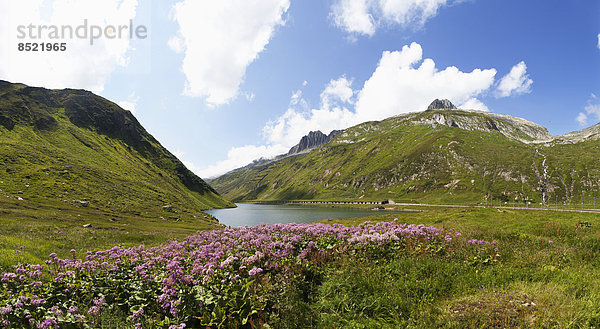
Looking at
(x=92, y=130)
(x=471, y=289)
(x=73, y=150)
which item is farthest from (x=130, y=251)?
(x=92, y=130)

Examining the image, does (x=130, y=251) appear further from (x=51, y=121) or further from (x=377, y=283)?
(x=51, y=121)

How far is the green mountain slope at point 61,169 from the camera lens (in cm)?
6344

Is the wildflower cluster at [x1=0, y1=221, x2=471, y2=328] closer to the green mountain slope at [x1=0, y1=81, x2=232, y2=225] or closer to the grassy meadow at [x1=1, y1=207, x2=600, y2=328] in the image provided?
the grassy meadow at [x1=1, y1=207, x2=600, y2=328]

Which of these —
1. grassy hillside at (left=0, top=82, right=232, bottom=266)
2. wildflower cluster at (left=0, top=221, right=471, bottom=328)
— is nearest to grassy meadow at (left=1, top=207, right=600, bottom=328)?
wildflower cluster at (left=0, top=221, right=471, bottom=328)

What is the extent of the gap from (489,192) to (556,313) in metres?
207

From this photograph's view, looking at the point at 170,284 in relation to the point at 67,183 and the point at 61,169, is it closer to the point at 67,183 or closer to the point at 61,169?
the point at 67,183

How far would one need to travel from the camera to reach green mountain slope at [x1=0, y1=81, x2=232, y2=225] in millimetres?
63438

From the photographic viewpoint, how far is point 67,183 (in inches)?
3253

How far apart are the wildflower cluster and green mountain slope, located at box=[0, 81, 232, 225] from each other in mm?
46765

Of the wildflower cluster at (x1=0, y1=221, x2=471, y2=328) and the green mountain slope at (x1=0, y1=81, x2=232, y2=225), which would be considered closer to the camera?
Answer: the wildflower cluster at (x1=0, y1=221, x2=471, y2=328)

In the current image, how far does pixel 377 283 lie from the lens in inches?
316

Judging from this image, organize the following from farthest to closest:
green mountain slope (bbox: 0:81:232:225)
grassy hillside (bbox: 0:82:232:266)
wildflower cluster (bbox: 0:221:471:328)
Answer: green mountain slope (bbox: 0:81:232:225) → grassy hillside (bbox: 0:82:232:266) → wildflower cluster (bbox: 0:221:471:328)

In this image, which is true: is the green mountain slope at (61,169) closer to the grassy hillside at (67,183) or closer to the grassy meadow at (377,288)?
the grassy hillside at (67,183)

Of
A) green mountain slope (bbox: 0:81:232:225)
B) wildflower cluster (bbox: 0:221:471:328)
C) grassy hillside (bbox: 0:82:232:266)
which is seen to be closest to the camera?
wildflower cluster (bbox: 0:221:471:328)
